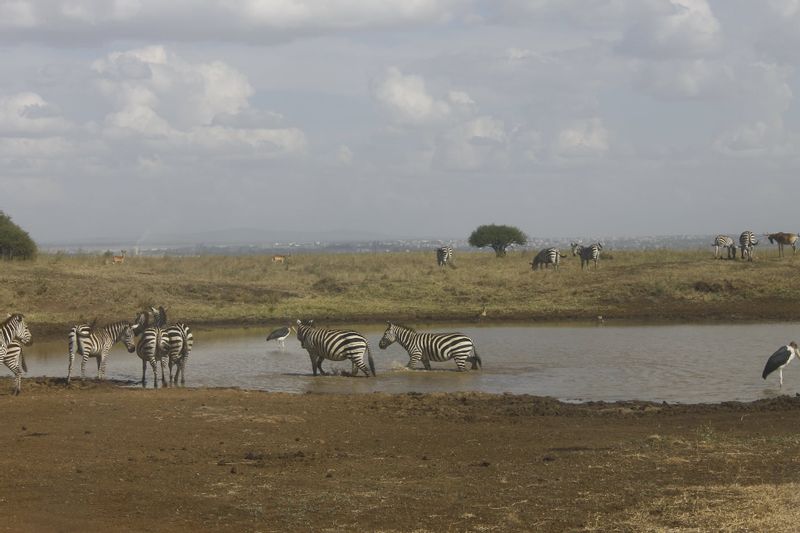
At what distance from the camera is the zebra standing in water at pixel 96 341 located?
19.3 m

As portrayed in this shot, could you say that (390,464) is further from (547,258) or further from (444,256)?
(444,256)

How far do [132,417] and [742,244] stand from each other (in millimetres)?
34618

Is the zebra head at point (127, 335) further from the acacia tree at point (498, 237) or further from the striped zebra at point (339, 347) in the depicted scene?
the acacia tree at point (498, 237)

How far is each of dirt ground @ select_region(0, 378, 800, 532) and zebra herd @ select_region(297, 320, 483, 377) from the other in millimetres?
3569

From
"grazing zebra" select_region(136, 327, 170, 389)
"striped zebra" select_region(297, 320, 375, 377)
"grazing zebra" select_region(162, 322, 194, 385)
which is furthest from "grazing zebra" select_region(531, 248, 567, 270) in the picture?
"grazing zebra" select_region(136, 327, 170, 389)

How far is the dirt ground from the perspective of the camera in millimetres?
8562

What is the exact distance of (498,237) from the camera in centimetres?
7025

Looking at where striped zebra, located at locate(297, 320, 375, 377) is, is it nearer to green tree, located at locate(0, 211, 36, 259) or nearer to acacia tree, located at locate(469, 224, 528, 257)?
green tree, located at locate(0, 211, 36, 259)

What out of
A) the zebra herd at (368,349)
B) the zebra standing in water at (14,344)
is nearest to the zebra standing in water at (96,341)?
the zebra standing in water at (14,344)

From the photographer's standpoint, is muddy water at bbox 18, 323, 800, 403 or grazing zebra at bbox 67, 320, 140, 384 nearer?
muddy water at bbox 18, 323, 800, 403

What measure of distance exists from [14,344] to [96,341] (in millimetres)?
2925

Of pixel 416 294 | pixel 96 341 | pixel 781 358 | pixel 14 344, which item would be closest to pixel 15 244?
pixel 416 294

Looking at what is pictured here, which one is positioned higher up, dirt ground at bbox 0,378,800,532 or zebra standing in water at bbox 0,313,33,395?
zebra standing in water at bbox 0,313,33,395

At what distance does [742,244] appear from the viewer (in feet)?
144
